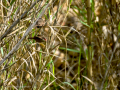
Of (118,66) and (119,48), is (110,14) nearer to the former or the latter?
(119,48)

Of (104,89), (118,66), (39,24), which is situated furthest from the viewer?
(118,66)

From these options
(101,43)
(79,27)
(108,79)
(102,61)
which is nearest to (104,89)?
(108,79)

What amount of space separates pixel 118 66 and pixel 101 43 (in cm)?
20

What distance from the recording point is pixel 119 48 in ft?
3.94

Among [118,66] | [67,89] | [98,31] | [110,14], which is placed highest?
[110,14]

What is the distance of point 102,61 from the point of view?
3.84 ft

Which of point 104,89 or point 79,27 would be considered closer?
point 104,89

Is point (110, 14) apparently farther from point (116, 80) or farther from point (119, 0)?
point (116, 80)

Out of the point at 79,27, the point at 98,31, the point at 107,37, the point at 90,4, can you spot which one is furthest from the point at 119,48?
the point at 90,4

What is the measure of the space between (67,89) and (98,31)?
0.48 meters

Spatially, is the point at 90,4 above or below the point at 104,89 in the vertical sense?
above

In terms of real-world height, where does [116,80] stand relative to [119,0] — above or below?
below

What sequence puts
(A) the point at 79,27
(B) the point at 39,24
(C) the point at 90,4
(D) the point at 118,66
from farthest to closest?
(A) the point at 79,27 → (D) the point at 118,66 → (C) the point at 90,4 → (B) the point at 39,24

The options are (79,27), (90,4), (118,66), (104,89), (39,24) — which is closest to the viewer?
(39,24)
